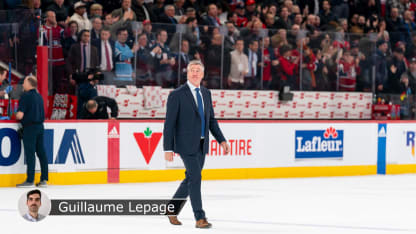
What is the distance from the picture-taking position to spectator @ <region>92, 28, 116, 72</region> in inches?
548

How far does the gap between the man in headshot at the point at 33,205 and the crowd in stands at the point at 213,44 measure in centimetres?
518

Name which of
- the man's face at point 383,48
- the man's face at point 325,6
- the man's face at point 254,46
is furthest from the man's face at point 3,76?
the man's face at point 325,6

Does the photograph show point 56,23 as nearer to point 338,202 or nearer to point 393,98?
point 338,202

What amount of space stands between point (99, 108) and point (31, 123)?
5.89ft

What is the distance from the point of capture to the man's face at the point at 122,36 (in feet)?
46.2

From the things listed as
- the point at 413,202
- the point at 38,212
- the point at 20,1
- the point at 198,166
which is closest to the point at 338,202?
the point at 413,202

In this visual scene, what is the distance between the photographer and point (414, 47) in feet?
57.7

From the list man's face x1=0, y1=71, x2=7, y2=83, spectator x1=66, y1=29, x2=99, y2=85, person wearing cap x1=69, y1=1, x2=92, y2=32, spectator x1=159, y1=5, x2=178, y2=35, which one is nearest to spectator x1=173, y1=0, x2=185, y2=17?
spectator x1=159, y1=5, x2=178, y2=35

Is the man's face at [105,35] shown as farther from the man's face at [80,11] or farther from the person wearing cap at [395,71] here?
the person wearing cap at [395,71]

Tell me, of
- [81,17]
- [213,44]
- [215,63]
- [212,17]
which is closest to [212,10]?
[212,17]

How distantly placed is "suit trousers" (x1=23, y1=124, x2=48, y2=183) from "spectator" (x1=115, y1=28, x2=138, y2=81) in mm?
2763

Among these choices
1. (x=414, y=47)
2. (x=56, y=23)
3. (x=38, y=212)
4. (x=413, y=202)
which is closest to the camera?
(x=38, y=212)

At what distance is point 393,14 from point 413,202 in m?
10.8

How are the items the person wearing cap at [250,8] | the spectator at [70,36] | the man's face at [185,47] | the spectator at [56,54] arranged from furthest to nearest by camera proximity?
the person wearing cap at [250,8]
the man's face at [185,47]
the spectator at [70,36]
the spectator at [56,54]
